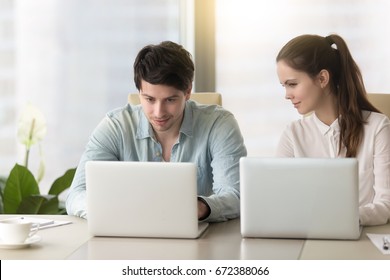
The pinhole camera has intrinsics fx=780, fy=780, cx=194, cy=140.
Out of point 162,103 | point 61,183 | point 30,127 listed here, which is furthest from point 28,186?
point 162,103

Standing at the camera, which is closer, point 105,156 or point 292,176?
point 292,176

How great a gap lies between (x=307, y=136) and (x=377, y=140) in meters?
0.25

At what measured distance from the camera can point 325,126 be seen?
8.59 feet

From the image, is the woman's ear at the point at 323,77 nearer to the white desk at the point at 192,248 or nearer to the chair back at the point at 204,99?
the chair back at the point at 204,99

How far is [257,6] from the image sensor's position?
434 centimetres

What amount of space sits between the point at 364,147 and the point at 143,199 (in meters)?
0.90

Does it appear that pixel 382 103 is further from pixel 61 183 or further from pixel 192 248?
pixel 61 183

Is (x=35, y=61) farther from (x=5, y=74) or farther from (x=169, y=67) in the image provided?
(x=169, y=67)

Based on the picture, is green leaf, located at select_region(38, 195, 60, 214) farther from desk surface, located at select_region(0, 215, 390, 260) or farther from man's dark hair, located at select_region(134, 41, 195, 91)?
desk surface, located at select_region(0, 215, 390, 260)

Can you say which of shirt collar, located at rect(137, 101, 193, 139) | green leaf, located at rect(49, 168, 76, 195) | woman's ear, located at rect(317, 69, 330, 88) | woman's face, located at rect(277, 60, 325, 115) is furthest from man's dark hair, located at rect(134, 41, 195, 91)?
green leaf, located at rect(49, 168, 76, 195)

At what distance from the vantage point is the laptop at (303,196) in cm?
187

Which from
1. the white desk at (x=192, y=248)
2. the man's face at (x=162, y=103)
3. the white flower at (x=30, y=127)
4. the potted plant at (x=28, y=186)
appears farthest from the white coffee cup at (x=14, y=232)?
the white flower at (x=30, y=127)

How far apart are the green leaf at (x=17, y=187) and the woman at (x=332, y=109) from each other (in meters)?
1.60
